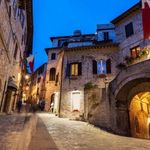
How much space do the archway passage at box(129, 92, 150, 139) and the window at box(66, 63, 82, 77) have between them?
7.57 metres

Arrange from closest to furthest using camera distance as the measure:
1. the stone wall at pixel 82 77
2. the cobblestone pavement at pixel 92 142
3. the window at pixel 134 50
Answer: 1. the cobblestone pavement at pixel 92 142
2. the window at pixel 134 50
3. the stone wall at pixel 82 77

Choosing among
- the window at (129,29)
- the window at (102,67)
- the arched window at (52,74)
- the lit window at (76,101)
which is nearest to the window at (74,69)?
the window at (102,67)

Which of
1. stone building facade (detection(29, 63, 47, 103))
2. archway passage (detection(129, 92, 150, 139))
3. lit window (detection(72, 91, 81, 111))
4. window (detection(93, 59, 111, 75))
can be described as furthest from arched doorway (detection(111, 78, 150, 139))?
stone building facade (detection(29, 63, 47, 103))

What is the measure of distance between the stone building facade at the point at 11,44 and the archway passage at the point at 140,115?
11348 mm

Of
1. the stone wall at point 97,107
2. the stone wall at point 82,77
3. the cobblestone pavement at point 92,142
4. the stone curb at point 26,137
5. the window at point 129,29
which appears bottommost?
the cobblestone pavement at point 92,142

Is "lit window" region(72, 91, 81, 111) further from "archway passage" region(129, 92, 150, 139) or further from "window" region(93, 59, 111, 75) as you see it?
"archway passage" region(129, 92, 150, 139)

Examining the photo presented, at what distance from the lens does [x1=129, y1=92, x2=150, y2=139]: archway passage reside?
1435 centimetres

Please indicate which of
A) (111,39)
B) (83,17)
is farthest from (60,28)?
(111,39)

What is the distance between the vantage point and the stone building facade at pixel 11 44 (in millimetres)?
13625

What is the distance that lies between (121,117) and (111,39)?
1557 centimetres

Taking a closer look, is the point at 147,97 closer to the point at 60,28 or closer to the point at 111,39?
the point at 111,39

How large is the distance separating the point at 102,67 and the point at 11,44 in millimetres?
10439

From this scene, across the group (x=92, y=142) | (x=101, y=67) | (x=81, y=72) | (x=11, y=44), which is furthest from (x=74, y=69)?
(x=92, y=142)

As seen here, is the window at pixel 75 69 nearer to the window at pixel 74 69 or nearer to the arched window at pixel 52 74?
the window at pixel 74 69
